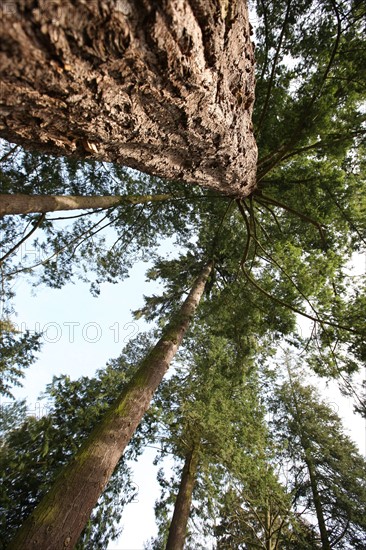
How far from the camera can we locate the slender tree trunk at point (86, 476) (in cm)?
189

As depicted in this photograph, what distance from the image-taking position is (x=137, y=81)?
3.38ft

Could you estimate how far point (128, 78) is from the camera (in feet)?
3.27

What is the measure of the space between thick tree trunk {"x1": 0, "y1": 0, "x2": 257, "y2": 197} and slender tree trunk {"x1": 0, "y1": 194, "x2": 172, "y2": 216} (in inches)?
51.7

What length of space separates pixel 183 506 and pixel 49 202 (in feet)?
24.1

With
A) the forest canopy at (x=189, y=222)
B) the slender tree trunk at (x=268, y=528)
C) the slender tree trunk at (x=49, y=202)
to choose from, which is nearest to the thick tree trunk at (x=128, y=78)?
the forest canopy at (x=189, y=222)

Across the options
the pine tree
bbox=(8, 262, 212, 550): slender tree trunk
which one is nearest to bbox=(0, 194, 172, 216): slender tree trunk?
bbox=(8, 262, 212, 550): slender tree trunk

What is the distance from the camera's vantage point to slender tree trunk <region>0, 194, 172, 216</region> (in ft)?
7.52

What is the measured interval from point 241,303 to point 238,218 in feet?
9.05

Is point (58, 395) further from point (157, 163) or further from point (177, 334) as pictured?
point (157, 163)

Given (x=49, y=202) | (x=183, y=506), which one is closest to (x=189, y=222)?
(x=49, y=202)

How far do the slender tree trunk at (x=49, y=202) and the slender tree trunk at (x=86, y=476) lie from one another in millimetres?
2313

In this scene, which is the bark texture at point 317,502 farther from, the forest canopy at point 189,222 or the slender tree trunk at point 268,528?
the slender tree trunk at point 268,528

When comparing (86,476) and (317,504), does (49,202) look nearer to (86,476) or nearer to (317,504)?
(86,476)

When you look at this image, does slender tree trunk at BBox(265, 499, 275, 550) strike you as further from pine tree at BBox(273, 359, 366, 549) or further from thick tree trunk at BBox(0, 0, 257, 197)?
thick tree trunk at BBox(0, 0, 257, 197)
